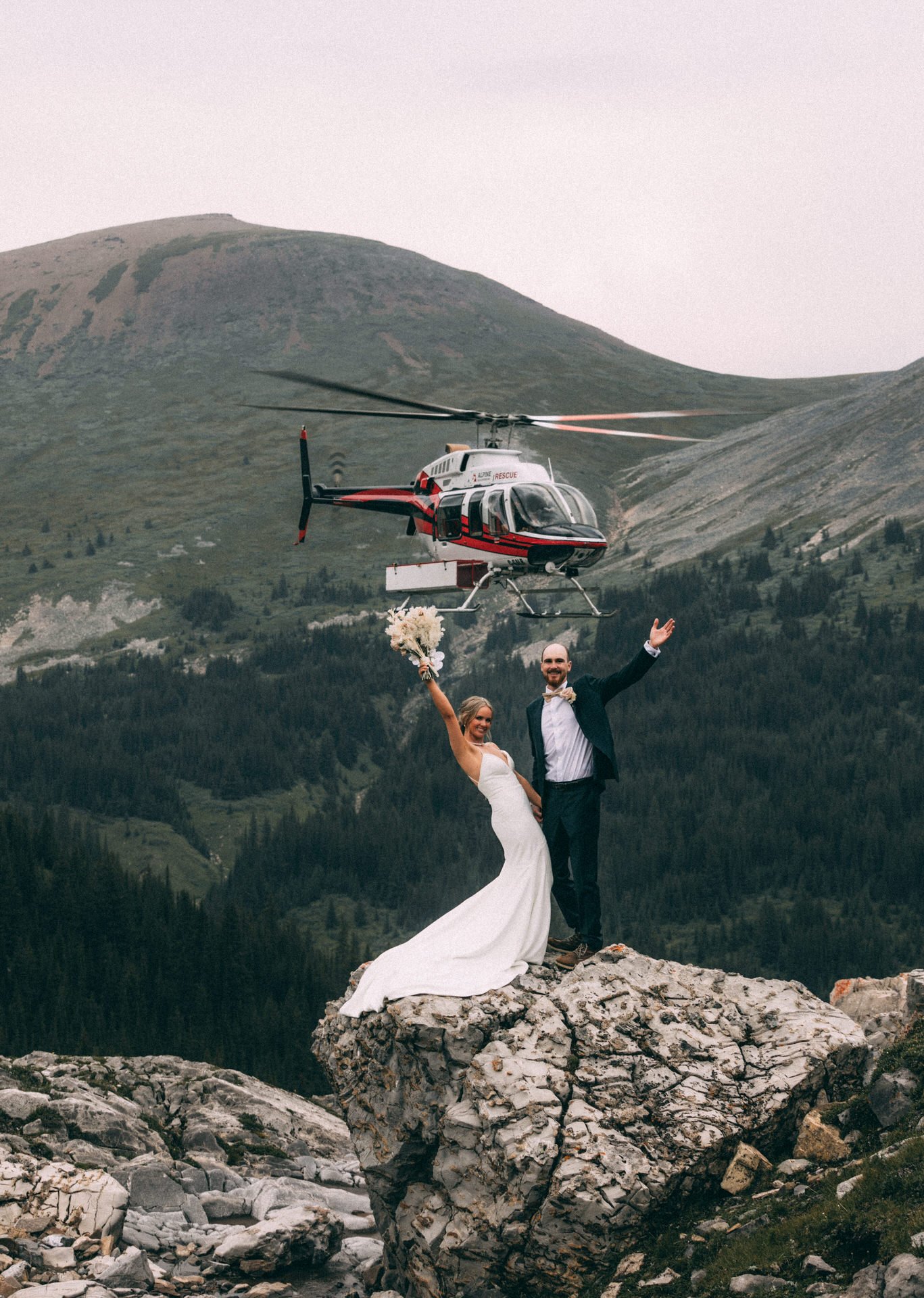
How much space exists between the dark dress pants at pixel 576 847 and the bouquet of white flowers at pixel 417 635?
2.71 metres

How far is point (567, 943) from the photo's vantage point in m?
22.5

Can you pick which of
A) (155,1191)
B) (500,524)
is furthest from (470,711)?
(155,1191)

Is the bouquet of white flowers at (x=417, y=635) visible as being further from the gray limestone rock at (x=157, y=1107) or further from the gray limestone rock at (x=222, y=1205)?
the gray limestone rock at (x=222, y=1205)

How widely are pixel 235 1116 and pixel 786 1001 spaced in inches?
1829

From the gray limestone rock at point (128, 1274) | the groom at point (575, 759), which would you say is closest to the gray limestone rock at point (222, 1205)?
the gray limestone rock at point (128, 1274)

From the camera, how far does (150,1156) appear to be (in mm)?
47688

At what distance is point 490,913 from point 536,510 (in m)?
Answer: 16.6

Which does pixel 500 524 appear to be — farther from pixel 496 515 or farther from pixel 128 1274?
pixel 128 1274

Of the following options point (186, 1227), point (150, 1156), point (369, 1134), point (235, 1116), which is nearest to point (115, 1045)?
point (235, 1116)

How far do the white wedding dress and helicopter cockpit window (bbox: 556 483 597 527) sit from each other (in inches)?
637

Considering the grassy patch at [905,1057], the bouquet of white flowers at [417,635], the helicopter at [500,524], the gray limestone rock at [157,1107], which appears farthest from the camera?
the gray limestone rock at [157,1107]

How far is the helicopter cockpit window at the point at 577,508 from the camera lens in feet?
121

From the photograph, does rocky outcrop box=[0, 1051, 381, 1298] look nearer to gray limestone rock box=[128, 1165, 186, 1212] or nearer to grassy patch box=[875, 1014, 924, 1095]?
gray limestone rock box=[128, 1165, 186, 1212]

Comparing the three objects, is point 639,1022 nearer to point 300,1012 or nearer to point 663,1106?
point 663,1106
